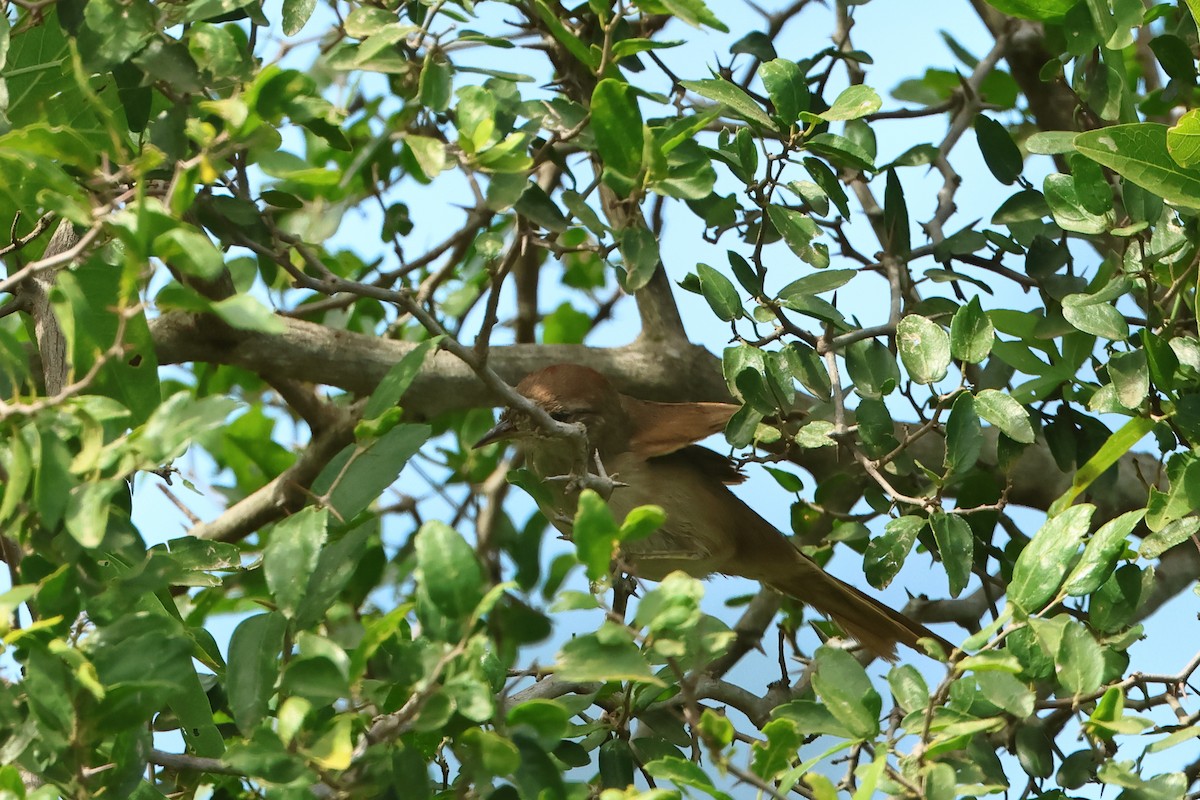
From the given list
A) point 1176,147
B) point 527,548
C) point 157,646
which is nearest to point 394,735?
point 157,646

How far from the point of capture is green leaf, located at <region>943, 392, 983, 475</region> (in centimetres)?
229

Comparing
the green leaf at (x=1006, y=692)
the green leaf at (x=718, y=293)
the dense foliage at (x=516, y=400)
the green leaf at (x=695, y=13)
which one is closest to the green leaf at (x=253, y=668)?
the dense foliage at (x=516, y=400)

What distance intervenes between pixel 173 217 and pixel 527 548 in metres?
2.93

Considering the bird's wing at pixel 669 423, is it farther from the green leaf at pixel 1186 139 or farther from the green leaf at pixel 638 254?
the green leaf at pixel 1186 139

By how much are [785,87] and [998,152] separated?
790mm

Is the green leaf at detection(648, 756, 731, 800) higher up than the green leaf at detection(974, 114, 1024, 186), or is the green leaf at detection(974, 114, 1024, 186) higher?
the green leaf at detection(974, 114, 1024, 186)

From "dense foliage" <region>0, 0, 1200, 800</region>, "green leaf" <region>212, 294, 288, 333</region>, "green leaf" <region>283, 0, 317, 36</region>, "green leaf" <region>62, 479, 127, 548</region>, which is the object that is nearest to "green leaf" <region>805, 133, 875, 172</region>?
"dense foliage" <region>0, 0, 1200, 800</region>

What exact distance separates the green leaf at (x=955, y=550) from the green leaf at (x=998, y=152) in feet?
3.25

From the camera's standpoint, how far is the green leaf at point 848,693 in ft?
5.65

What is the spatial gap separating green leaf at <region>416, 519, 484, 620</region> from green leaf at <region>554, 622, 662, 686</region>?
141 millimetres

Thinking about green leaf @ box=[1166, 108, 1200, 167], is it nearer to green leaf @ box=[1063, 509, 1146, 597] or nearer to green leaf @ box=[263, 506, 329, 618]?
green leaf @ box=[1063, 509, 1146, 597]

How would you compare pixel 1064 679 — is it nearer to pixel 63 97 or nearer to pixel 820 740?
pixel 820 740

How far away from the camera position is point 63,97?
211 cm

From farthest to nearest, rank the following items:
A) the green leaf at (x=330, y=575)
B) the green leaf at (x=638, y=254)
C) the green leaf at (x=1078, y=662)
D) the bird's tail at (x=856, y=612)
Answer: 1. the bird's tail at (x=856, y=612)
2. the green leaf at (x=638, y=254)
3. the green leaf at (x=1078, y=662)
4. the green leaf at (x=330, y=575)
